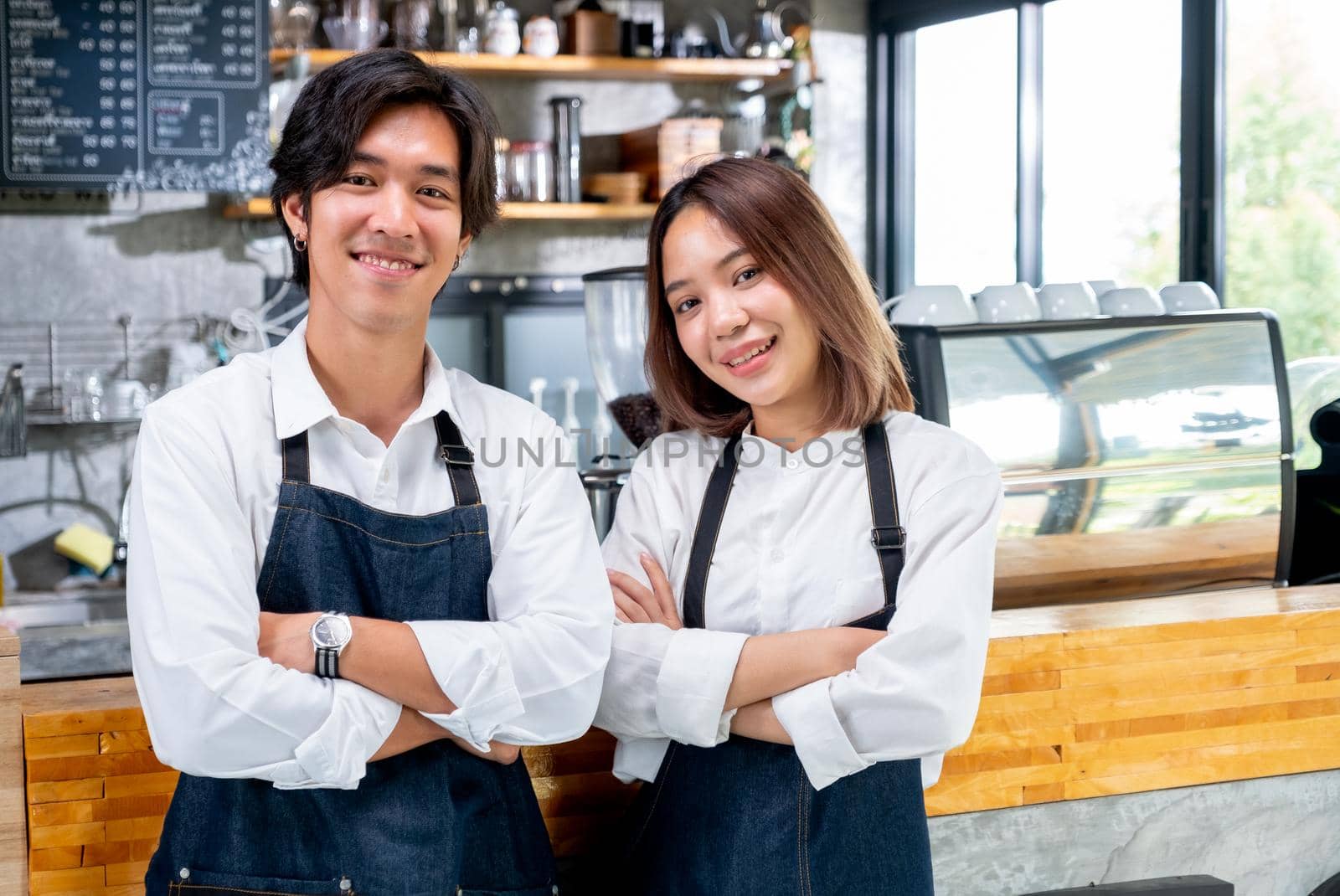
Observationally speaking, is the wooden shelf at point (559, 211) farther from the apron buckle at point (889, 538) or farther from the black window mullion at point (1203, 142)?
the apron buckle at point (889, 538)

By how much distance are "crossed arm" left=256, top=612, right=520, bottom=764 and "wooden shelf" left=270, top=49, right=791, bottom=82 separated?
2.97 m

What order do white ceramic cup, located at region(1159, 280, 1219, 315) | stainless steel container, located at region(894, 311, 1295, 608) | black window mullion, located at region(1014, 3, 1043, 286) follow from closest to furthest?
stainless steel container, located at region(894, 311, 1295, 608)
white ceramic cup, located at region(1159, 280, 1219, 315)
black window mullion, located at region(1014, 3, 1043, 286)

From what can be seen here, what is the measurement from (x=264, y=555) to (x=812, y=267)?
65cm

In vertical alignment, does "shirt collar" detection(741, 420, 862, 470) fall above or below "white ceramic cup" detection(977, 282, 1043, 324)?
below

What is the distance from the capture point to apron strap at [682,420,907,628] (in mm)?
1409

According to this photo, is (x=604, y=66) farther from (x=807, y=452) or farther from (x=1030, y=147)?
(x=807, y=452)

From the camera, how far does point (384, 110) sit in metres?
1.29

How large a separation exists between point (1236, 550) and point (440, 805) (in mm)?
1436

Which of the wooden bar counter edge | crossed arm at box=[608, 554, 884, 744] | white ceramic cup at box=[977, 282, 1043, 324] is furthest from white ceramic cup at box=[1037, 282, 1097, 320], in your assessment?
crossed arm at box=[608, 554, 884, 744]

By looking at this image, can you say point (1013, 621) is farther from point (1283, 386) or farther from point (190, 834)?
point (190, 834)

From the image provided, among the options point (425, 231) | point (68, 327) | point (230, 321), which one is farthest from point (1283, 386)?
point (68, 327)

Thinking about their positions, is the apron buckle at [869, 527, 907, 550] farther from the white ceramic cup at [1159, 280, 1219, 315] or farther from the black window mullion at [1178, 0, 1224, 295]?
the black window mullion at [1178, 0, 1224, 295]

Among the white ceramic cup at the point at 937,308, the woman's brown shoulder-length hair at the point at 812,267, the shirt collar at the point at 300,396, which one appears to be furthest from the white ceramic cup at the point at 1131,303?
the shirt collar at the point at 300,396

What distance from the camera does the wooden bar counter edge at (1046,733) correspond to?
1.38m
